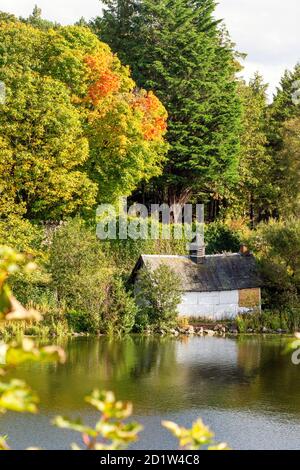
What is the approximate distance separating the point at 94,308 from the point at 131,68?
20360 millimetres

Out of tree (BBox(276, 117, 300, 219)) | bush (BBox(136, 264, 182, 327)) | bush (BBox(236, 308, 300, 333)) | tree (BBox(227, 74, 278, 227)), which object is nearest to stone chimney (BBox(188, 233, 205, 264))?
bush (BBox(136, 264, 182, 327))

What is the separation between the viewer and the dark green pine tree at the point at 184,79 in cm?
4550

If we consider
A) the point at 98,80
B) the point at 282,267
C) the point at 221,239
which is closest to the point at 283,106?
the point at 221,239

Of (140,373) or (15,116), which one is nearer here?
(140,373)

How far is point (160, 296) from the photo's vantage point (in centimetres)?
3309

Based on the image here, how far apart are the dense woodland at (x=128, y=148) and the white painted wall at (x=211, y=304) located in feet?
5.98

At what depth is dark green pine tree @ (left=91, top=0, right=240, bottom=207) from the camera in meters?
45.5

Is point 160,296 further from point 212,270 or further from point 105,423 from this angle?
point 105,423

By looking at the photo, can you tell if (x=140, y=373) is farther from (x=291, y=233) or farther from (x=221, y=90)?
(x=221, y=90)

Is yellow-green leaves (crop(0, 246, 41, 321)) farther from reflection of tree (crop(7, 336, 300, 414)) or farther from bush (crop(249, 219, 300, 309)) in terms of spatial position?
bush (crop(249, 219, 300, 309))

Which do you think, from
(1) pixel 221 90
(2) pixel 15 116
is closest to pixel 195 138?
(1) pixel 221 90

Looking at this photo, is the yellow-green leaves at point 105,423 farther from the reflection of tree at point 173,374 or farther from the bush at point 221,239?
the bush at point 221,239

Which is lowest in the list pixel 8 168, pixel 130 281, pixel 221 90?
pixel 130 281

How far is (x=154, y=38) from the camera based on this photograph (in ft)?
153
